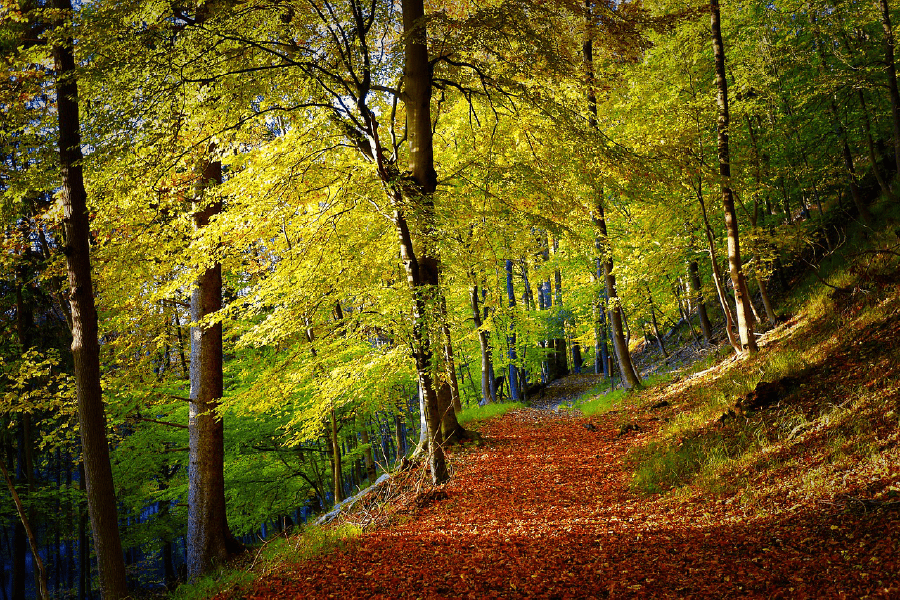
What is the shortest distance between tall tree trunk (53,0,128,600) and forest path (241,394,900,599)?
8.59 feet

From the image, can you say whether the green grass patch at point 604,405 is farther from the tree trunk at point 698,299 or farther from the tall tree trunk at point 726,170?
the tree trunk at point 698,299

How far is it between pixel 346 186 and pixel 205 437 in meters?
4.95

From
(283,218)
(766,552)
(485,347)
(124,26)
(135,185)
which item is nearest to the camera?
(766,552)

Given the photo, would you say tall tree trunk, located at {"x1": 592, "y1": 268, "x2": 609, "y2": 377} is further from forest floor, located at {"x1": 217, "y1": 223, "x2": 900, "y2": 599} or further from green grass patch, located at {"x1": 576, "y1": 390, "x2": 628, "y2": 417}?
forest floor, located at {"x1": 217, "y1": 223, "x2": 900, "y2": 599}

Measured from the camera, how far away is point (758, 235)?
11.0 metres

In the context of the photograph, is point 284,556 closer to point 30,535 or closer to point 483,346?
point 30,535

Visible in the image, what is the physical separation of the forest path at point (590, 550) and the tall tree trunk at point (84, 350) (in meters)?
2.62

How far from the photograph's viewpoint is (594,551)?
14.7 feet

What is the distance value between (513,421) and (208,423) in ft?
23.9

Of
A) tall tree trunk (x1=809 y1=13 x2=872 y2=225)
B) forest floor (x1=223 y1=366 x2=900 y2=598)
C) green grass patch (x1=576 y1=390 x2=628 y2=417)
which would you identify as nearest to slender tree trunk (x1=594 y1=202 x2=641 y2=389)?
green grass patch (x1=576 y1=390 x2=628 y2=417)

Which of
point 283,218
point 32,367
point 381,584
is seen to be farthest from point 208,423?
point 381,584

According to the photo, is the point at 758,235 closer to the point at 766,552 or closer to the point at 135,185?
the point at 766,552

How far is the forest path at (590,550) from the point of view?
3.49 m

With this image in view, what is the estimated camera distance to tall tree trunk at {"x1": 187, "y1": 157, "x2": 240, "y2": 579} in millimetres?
8484
